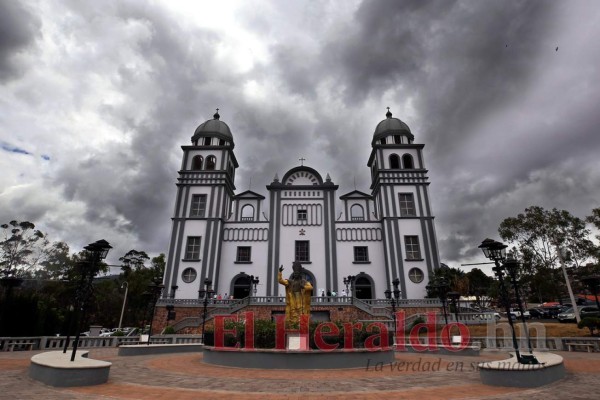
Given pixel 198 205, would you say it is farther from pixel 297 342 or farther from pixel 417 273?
pixel 297 342

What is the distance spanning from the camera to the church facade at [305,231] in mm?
30500

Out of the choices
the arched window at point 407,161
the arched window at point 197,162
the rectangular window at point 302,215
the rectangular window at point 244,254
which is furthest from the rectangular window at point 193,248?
the arched window at point 407,161

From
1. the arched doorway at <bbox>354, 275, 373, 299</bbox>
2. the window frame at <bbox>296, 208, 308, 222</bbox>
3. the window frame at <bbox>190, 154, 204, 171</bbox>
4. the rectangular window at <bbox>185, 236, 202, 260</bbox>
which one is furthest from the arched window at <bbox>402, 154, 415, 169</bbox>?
the rectangular window at <bbox>185, 236, 202, 260</bbox>

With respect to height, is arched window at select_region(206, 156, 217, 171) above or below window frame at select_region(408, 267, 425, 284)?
above

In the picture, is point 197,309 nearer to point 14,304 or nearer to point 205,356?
point 14,304

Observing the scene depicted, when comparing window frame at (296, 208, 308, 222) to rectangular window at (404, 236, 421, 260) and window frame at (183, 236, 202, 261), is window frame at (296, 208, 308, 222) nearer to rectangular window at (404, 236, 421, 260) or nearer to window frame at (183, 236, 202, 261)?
window frame at (183, 236, 202, 261)

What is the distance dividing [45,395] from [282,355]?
6135mm

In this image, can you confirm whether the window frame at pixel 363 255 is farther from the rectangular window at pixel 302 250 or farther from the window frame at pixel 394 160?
the window frame at pixel 394 160

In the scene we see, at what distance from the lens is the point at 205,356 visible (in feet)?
39.0

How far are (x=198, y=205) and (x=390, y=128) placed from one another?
22674 mm

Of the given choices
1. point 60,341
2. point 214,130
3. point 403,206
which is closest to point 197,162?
point 214,130

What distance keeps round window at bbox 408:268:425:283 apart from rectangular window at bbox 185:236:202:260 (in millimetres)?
19879

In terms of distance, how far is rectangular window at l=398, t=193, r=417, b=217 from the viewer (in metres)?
32.7

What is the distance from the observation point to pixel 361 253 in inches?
1273
